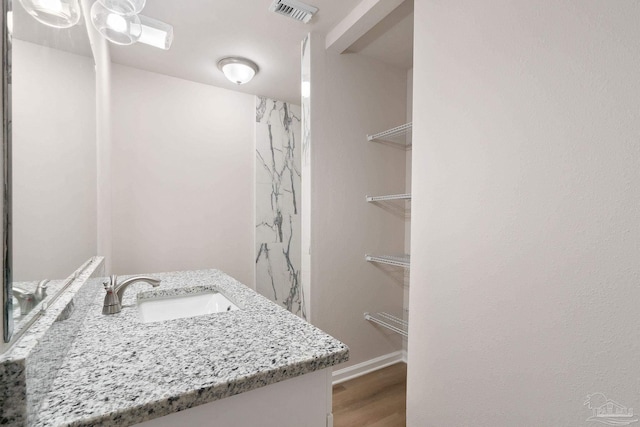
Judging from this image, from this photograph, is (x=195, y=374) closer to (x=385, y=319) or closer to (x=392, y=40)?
(x=385, y=319)

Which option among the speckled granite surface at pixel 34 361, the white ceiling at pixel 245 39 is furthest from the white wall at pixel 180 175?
the speckled granite surface at pixel 34 361

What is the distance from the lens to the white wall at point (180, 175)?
246cm

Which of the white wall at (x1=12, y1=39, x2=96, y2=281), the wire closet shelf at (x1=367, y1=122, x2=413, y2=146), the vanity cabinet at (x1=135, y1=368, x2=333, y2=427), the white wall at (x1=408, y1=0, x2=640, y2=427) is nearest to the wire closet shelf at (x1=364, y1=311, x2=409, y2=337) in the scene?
the white wall at (x1=408, y1=0, x2=640, y2=427)

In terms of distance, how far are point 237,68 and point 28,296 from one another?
225 cm

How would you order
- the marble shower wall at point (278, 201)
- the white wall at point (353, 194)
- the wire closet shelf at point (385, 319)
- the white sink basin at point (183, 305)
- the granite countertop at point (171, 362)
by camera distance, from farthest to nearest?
the marble shower wall at point (278, 201)
the wire closet shelf at point (385, 319)
the white wall at point (353, 194)
the white sink basin at point (183, 305)
the granite countertop at point (171, 362)

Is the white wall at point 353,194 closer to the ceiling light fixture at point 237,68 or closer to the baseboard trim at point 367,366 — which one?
the baseboard trim at point 367,366

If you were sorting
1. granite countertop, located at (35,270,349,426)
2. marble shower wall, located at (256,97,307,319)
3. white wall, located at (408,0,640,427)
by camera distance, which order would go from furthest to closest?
marble shower wall, located at (256,97,307,319), white wall, located at (408,0,640,427), granite countertop, located at (35,270,349,426)

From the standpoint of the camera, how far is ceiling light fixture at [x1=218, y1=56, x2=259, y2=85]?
7.72 ft

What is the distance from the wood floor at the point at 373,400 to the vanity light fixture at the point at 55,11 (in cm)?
218

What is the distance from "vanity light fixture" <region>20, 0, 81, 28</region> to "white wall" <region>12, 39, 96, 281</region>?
0.07 metres

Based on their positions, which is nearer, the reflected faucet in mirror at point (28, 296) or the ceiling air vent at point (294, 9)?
the reflected faucet in mirror at point (28, 296)

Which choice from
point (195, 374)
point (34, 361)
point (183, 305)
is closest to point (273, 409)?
point (195, 374)

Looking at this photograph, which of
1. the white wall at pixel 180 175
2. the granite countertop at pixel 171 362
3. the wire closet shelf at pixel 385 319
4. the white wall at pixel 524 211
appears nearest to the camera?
the granite countertop at pixel 171 362

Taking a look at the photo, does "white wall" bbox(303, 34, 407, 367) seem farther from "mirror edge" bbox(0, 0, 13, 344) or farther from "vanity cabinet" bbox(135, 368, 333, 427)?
"mirror edge" bbox(0, 0, 13, 344)
